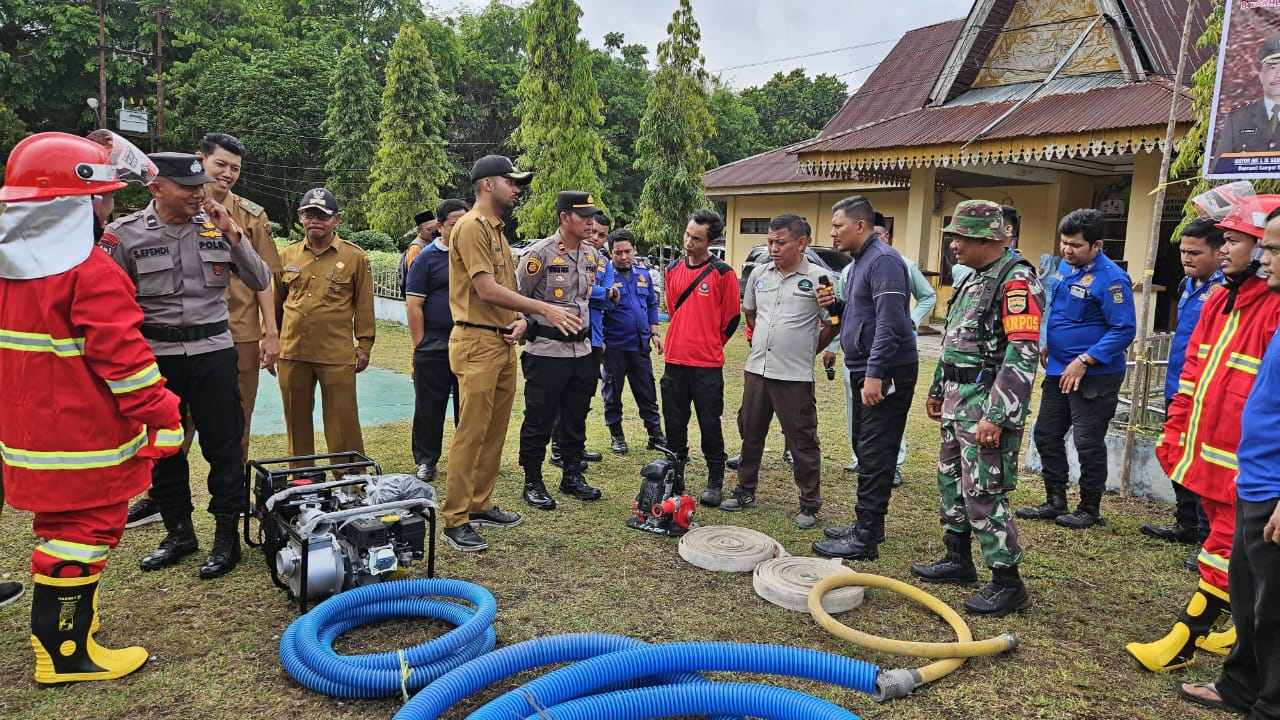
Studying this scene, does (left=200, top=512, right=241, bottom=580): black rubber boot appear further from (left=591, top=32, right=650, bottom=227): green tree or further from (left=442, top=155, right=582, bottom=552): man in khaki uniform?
(left=591, top=32, right=650, bottom=227): green tree

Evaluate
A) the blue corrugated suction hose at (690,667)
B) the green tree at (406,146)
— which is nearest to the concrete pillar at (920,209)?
the blue corrugated suction hose at (690,667)

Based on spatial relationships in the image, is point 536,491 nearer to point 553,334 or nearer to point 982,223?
point 553,334

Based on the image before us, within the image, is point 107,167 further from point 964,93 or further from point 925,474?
point 964,93

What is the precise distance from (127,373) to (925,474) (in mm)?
5376

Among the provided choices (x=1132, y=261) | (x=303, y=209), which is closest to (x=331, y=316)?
(x=303, y=209)

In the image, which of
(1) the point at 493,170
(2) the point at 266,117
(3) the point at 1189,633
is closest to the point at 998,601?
(3) the point at 1189,633

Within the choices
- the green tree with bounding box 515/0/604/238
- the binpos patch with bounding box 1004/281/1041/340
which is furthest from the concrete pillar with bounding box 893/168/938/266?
the binpos patch with bounding box 1004/281/1041/340

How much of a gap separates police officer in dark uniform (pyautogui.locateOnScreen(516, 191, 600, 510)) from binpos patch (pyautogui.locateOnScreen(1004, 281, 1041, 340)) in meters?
2.43

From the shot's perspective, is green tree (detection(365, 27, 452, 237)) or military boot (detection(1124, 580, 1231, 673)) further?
green tree (detection(365, 27, 452, 237))

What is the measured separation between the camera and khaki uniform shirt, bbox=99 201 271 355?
3.63m

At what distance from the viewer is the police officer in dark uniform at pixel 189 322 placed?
3623mm

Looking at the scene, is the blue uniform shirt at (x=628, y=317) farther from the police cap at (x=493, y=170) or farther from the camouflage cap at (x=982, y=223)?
the camouflage cap at (x=982, y=223)

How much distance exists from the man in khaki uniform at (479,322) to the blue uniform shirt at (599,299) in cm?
124

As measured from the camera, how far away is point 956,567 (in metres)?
3.97
